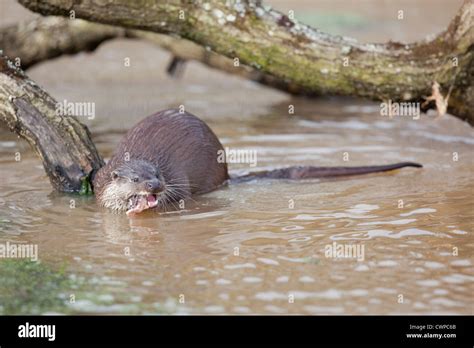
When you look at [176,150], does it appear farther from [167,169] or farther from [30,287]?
[30,287]

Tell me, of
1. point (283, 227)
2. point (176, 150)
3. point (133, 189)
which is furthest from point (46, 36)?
point (283, 227)

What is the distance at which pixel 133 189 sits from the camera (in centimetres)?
460

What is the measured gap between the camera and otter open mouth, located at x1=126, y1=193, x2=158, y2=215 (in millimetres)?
4586

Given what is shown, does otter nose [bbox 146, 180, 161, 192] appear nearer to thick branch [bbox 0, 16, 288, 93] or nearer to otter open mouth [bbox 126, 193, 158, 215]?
otter open mouth [bbox 126, 193, 158, 215]

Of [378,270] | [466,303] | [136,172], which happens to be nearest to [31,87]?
[136,172]

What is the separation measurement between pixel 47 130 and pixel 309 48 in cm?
160

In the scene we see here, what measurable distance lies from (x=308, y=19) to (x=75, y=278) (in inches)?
262

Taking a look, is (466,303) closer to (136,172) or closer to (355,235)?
(355,235)

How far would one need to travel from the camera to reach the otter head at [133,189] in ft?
15.0

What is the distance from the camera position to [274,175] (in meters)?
5.24

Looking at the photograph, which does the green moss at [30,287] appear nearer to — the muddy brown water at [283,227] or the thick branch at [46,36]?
the muddy brown water at [283,227]

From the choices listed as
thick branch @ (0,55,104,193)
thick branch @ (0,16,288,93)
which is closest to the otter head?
thick branch @ (0,55,104,193)

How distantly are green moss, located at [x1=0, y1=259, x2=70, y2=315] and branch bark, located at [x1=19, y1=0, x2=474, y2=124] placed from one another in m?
1.95
